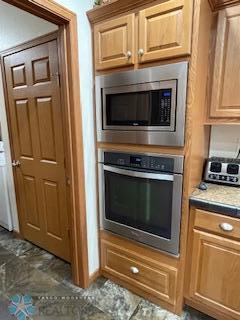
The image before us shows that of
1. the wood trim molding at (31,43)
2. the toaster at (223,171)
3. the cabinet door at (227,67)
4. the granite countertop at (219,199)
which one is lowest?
the granite countertop at (219,199)

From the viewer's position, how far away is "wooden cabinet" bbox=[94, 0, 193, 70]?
1210mm

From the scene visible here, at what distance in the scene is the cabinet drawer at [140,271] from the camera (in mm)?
1562

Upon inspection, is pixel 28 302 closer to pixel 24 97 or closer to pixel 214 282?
pixel 214 282

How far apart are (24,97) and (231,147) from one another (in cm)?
191

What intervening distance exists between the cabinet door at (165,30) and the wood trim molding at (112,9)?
7 cm

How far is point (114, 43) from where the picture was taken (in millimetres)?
1460

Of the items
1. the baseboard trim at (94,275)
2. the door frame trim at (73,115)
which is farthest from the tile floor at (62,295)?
the door frame trim at (73,115)

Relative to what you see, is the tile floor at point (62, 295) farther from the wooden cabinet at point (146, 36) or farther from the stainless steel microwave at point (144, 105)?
the wooden cabinet at point (146, 36)

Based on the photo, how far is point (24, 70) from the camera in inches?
80.3

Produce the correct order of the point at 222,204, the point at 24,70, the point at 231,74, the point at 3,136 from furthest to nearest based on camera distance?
1. the point at 3,136
2. the point at 24,70
3. the point at 231,74
4. the point at 222,204

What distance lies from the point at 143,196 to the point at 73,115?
2.48ft

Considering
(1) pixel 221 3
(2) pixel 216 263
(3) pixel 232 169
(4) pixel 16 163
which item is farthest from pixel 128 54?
(4) pixel 16 163

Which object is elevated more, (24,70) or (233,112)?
(24,70)

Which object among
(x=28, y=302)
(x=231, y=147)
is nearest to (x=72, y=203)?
(x=28, y=302)
